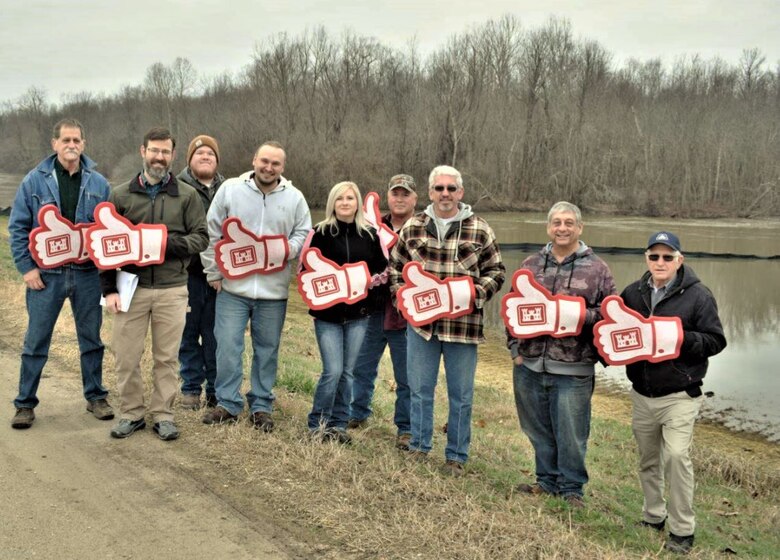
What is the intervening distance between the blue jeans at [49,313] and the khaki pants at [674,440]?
3985mm

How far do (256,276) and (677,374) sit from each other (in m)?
2.93

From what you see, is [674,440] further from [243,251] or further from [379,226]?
[243,251]

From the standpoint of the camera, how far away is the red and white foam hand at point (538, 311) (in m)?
4.48

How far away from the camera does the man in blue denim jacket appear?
5133 millimetres

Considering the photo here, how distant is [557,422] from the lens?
4.70 meters

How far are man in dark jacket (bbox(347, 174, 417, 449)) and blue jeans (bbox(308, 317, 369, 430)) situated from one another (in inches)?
18.4

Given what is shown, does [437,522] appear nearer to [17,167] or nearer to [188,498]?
[188,498]

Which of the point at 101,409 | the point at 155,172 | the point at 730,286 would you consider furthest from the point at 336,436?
the point at 730,286

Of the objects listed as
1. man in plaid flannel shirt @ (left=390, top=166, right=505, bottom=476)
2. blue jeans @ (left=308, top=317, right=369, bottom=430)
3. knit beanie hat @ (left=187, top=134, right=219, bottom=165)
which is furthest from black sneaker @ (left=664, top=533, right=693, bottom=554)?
knit beanie hat @ (left=187, top=134, right=219, bottom=165)

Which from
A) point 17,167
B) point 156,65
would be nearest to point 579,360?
point 156,65

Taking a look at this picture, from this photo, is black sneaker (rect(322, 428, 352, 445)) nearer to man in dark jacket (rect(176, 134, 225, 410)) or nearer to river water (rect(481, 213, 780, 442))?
man in dark jacket (rect(176, 134, 225, 410))

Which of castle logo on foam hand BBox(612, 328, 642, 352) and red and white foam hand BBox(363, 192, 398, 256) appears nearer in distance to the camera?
castle logo on foam hand BBox(612, 328, 642, 352)

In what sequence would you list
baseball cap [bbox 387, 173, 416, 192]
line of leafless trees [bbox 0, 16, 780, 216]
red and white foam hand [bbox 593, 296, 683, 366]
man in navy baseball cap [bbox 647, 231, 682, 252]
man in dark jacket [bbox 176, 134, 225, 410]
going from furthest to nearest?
line of leafless trees [bbox 0, 16, 780, 216]
man in dark jacket [bbox 176, 134, 225, 410]
baseball cap [bbox 387, 173, 416, 192]
man in navy baseball cap [bbox 647, 231, 682, 252]
red and white foam hand [bbox 593, 296, 683, 366]

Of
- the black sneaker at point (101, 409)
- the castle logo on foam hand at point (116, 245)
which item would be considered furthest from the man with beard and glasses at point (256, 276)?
the black sneaker at point (101, 409)
